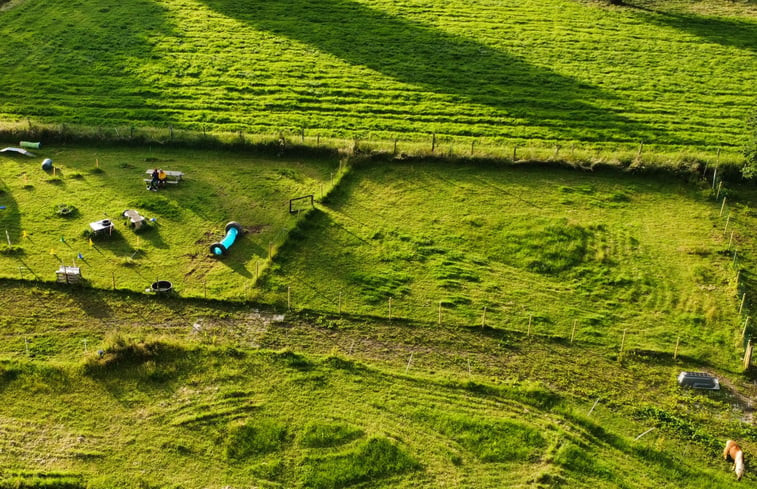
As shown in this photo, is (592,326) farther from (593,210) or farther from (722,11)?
(722,11)

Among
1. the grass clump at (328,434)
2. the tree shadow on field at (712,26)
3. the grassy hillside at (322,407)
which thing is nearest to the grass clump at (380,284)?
the grassy hillside at (322,407)

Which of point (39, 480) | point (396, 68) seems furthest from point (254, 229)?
point (396, 68)

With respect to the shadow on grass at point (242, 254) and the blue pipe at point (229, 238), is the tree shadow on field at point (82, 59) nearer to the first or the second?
the blue pipe at point (229, 238)

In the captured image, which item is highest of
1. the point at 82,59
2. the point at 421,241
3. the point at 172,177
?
the point at 82,59

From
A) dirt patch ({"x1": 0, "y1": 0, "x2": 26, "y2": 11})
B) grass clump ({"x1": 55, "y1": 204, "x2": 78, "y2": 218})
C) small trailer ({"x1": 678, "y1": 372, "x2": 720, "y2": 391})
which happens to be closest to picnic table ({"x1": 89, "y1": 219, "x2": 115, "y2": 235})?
grass clump ({"x1": 55, "y1": 204, "x2": 78, "y2": 218})

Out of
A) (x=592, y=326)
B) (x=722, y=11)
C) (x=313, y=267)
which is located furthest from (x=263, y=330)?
(x=722, y=11)

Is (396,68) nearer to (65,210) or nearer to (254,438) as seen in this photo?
(65,210)
